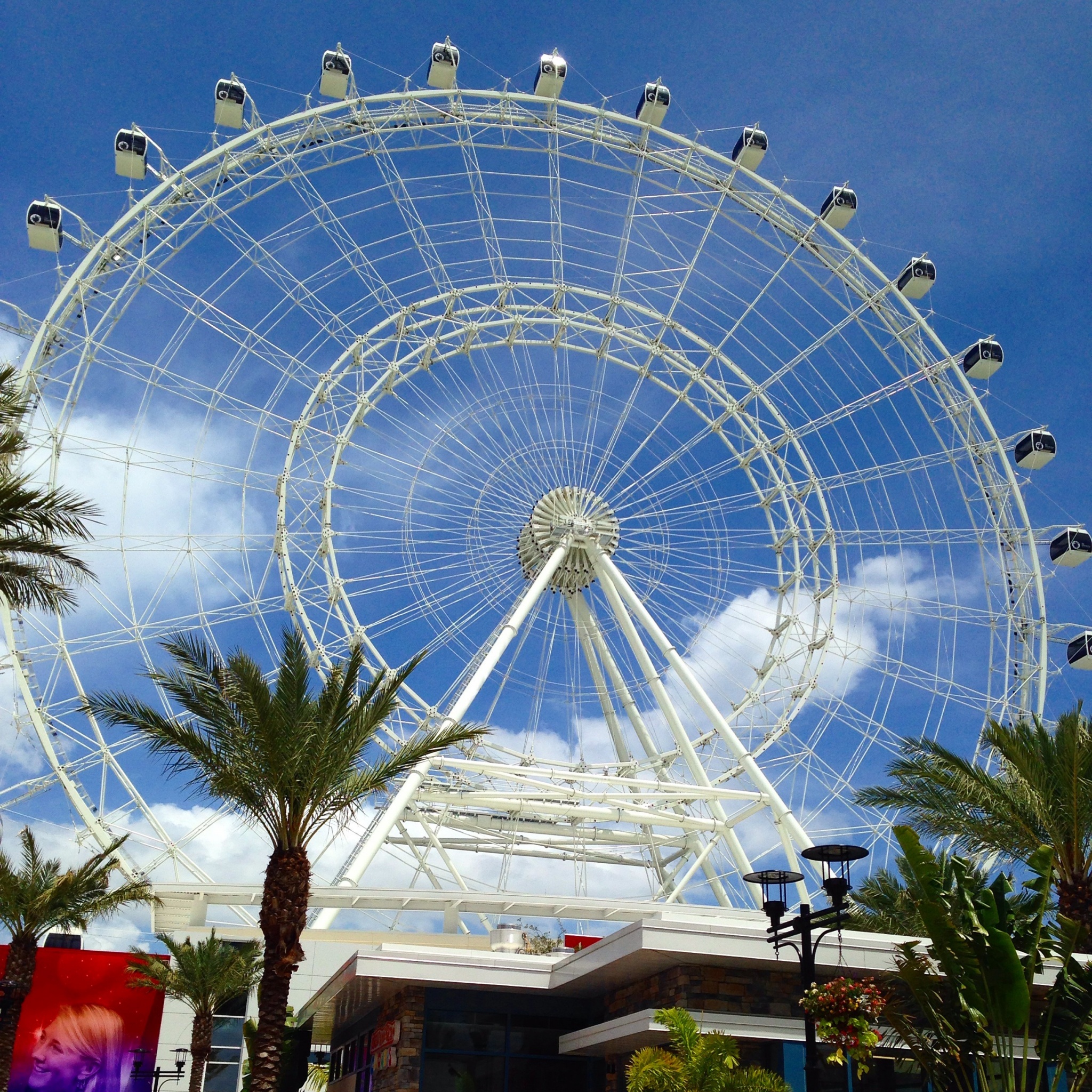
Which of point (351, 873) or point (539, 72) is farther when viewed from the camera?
point (539, 72)

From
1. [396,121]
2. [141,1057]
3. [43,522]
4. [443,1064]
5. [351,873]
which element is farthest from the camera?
[396,121]

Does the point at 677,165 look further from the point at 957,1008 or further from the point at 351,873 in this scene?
the point at 957,1008

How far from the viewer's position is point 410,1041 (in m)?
17.8

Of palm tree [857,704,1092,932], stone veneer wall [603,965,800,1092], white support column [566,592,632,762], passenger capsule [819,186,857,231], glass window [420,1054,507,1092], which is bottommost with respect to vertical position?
glass window [420,1054,507,1092]

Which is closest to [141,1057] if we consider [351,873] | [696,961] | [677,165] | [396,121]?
[351,873]

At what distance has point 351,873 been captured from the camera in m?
25.8

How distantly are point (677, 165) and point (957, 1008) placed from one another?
26.5 metres

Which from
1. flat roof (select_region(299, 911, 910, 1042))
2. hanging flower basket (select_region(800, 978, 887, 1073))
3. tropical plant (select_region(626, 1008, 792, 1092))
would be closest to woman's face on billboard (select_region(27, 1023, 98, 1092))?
flat roof (select_region(299, 911, 910, 1042))

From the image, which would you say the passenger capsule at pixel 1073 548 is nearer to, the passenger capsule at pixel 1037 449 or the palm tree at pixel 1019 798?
the passenger capsule at pixel 1037 449

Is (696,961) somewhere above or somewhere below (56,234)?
below

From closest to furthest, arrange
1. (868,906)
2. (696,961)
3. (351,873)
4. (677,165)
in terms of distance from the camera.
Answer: (696,961)
(351,873)
(868,906)
(677,165)

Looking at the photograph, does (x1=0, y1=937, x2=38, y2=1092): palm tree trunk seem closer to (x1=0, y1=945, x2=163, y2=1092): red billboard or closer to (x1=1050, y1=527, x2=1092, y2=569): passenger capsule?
(x1=0, y1=945, x2=163, y2=1092): red billboard

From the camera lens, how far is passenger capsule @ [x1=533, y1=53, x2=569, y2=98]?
3294 cm

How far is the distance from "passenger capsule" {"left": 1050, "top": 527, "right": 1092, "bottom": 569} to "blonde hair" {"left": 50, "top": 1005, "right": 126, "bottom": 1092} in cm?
2932
